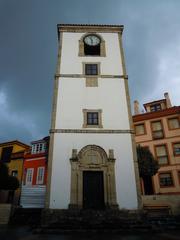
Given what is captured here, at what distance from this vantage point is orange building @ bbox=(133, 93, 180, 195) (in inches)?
885

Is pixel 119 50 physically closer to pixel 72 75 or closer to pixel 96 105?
pixel 72 75

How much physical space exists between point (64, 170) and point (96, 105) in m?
5.47

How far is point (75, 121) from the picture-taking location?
1462 centimetres

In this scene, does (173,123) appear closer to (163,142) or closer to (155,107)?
(163,142)

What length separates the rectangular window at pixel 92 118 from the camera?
14797 millimetres

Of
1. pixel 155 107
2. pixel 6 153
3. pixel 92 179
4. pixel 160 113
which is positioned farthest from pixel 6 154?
pixel 155 107

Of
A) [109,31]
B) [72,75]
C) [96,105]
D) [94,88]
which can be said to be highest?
[109,31]

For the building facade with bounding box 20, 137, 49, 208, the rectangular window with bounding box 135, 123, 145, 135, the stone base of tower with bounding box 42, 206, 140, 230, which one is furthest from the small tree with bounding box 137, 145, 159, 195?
the building facade with bounding box 20, 137, 49, 208

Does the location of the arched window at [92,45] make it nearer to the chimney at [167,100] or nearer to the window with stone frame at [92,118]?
the window with stone frame at [92,118]

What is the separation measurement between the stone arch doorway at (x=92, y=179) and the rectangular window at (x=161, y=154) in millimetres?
12709

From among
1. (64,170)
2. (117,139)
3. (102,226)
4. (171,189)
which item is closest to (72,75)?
(117,139)

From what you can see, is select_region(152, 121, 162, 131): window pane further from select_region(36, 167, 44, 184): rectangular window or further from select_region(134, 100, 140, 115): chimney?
select_region(36, 167, 44, 184): rectangular window

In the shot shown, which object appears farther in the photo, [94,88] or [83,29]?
[83,29]

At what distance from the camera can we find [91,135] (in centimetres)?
1407
